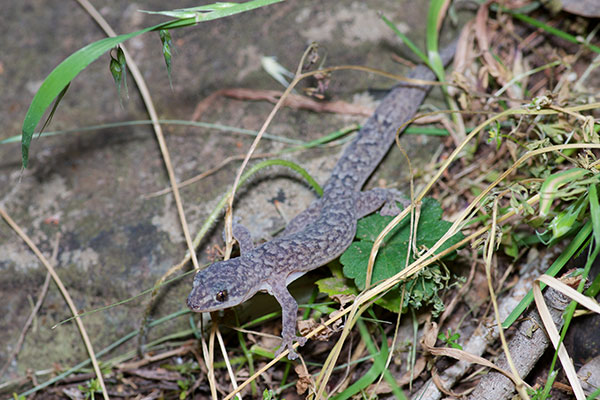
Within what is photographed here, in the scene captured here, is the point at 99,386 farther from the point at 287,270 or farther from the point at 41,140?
the point at 41,140

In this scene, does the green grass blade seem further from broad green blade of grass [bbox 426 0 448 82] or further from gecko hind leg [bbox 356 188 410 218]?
broad green blade of grass [bbox 426 0 448 82]

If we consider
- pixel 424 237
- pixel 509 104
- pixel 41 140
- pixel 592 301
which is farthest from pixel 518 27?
pixel 41 140

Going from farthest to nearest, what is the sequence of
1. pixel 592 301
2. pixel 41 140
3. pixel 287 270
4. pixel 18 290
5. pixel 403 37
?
pixel 41 140 → pixel 403 37 → pixel 18 290 → pixel 287 270 → pixel 592 301

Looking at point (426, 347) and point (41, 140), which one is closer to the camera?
point (426, 347)

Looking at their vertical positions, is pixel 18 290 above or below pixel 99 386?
above

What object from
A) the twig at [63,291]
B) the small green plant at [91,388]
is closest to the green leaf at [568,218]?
the twig at [63,291]

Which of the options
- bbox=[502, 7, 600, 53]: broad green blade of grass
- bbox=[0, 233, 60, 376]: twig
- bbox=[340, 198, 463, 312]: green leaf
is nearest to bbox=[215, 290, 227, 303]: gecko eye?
bbox=[340, 198, 463, 312]: green leaf

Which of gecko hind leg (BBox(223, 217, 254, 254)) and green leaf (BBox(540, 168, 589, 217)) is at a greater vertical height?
gecko hind leg (BBox(223, 217, 254, 254))
